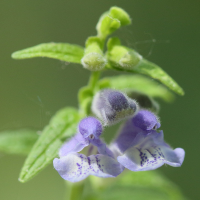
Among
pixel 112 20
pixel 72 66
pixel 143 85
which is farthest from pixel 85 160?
pixel 72 66

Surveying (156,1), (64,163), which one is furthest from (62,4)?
(64,163)

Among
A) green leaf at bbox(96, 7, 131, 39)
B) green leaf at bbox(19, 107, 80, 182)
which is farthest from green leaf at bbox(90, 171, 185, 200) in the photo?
green leaf at bbox(96, 7, 131, 39)

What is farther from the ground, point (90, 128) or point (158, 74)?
point (158, 74)

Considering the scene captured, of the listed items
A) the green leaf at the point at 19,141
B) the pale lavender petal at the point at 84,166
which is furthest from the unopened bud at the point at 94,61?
the green leaf at the point at 19,141

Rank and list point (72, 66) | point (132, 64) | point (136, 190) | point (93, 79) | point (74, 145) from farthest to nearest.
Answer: point (72, 66) → point (136, 190) → point (93, 79) → point (132, 64) → point (74, 145)

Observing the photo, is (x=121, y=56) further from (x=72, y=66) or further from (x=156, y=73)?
(x=72, y=66)

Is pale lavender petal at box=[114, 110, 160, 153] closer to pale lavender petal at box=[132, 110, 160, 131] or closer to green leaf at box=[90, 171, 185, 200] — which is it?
pale lavender petal at box=[132, 110, 160, 131]
